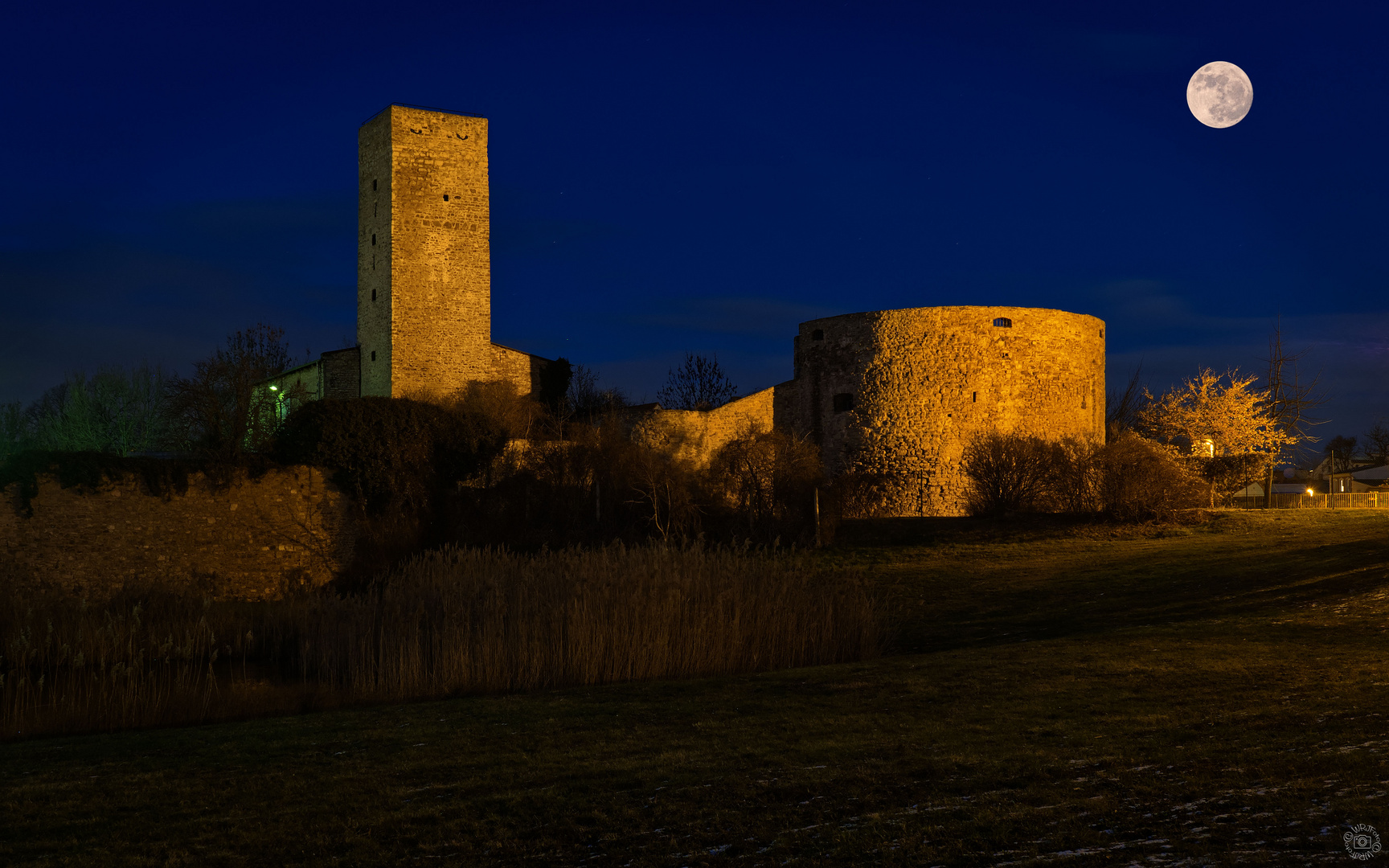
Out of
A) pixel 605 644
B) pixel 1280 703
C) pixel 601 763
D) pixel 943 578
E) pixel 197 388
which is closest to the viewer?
pixel 601 763

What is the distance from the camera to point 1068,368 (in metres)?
27.6

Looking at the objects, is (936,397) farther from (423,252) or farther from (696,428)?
(423,252)

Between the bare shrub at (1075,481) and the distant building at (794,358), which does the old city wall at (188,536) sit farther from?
the bare shrub at (1075,481)

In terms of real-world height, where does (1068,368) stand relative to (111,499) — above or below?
above

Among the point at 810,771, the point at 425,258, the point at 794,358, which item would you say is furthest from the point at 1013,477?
the point at 810,771

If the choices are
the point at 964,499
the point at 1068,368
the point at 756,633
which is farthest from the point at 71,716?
the point at 1068,368

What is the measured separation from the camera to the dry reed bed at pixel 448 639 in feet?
31.0

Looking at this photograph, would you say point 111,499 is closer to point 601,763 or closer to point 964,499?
point 601,763

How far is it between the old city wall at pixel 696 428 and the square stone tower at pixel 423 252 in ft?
18.4

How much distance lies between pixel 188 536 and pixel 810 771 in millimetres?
17858

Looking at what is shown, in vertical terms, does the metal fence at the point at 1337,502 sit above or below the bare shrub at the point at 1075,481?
below

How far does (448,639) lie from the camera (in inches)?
397

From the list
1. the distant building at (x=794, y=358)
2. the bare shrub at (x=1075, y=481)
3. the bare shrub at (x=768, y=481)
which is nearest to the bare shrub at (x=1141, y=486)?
the bare shrub at (x=1075, y=481)

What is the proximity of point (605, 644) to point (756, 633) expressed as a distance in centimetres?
174
